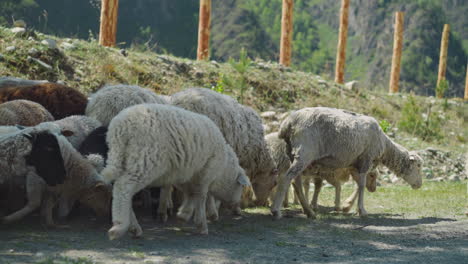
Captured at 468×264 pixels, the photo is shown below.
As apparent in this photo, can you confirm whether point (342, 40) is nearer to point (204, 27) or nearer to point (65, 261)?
point (204, 27)

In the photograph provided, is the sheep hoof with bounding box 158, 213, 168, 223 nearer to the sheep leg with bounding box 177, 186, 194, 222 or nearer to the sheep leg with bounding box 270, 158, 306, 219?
the sheep leg with bounding box 177, 186, 194, 222

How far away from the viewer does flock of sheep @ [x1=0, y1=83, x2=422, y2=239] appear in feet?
16.7

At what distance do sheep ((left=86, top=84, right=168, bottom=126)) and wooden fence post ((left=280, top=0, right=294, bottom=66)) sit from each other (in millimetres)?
11019

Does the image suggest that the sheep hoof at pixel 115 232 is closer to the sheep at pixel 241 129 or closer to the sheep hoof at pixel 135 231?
the sheep hoof at pixel 135 231

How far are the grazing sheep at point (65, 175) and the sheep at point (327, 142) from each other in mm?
2238

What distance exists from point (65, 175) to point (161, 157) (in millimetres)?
1136

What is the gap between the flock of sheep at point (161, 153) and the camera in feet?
16.7

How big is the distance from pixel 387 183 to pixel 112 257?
8569mm

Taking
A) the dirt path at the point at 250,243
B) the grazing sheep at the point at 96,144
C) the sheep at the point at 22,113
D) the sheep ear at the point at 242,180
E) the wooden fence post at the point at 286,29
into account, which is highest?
the wooden fence post at the point at 286,29

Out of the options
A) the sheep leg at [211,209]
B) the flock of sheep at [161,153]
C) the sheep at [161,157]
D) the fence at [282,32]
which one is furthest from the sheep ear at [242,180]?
the fence at [282,32]

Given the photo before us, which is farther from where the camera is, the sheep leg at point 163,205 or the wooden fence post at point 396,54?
the wooden fence post at point 396,54

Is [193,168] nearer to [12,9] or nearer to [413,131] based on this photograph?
[413,131]

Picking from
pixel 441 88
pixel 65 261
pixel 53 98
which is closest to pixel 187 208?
pixel 65 261

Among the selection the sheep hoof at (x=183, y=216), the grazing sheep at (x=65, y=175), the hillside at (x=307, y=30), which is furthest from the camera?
the hillside at (x=307, y=30)
